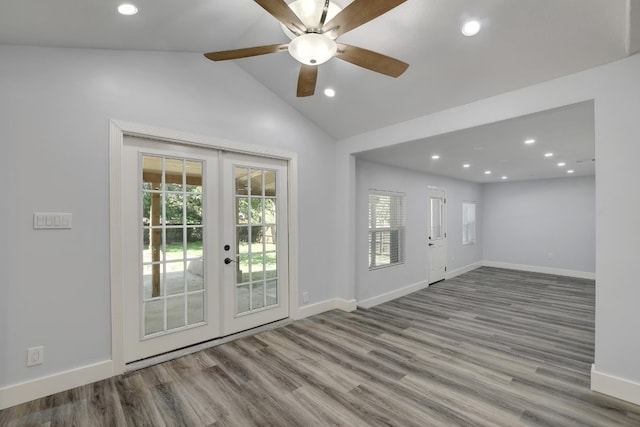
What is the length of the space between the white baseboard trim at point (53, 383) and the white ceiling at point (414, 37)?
2.57m

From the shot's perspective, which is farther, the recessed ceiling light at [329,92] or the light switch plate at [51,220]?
the recessed ceiling light at [329,92]

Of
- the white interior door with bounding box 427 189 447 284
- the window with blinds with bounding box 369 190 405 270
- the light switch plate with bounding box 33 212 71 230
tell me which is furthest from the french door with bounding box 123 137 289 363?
the white interior door with bounding box 427 189 447 284

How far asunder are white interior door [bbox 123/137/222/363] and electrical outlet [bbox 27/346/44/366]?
56 cm

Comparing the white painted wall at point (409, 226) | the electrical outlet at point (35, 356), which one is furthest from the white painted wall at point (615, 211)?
the electrical outlet at point (35, 356)

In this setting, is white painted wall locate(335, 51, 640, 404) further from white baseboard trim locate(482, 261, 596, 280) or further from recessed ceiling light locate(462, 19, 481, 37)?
white baseboard trim locate(482, 261, 596, 280)

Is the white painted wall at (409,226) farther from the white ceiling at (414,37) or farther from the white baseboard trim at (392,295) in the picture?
the white ceiling at (414,37)

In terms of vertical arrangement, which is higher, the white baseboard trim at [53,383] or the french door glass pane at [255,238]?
the french door glass pane at [255,238]

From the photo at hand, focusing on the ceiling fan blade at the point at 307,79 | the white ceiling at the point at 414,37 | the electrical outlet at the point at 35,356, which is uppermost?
the white ceiling at the point at 414,37

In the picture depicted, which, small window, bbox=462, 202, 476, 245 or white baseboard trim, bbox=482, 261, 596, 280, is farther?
small window, bbox=462, 202, 476, 245

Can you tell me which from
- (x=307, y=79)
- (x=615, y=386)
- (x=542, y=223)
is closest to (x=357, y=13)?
(x=307, y=79)

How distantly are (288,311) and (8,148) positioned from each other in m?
3.15

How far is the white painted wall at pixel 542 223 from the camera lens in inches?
276

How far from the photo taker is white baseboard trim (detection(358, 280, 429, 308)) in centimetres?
473

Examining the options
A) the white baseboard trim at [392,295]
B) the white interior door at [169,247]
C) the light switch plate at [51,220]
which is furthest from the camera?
the white baseboard trim at [392,295]
